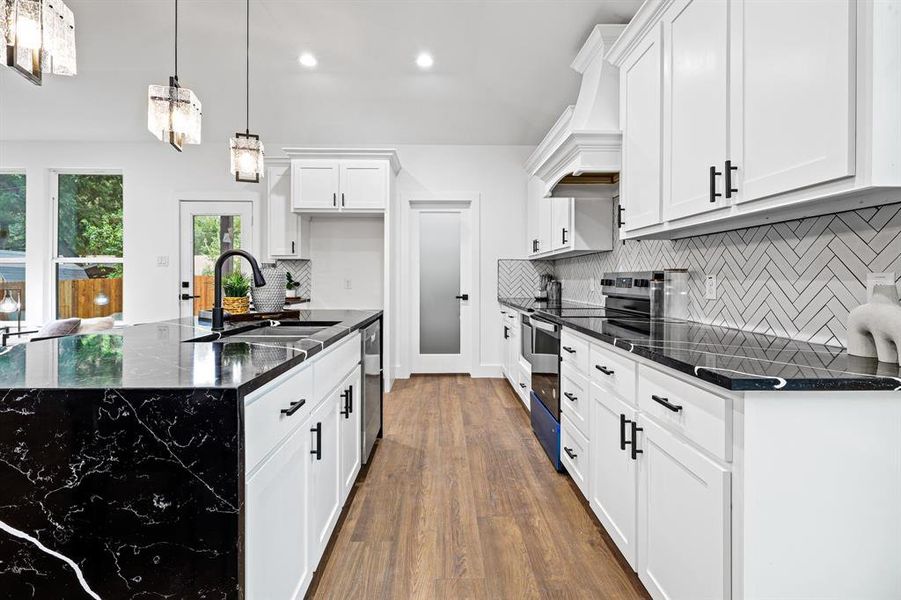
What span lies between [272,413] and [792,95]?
5.40 ft

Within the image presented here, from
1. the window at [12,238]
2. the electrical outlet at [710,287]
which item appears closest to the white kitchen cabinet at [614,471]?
the electrical outlet at [710,287]

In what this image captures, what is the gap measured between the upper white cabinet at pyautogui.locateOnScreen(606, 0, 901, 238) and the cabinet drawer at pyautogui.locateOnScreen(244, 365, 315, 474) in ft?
4.93

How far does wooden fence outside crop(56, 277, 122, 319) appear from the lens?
559cm

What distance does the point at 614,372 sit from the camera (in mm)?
1890

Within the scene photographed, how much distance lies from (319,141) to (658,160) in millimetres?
4142

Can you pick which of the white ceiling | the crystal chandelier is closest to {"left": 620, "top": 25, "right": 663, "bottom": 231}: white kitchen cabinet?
the white ceiling

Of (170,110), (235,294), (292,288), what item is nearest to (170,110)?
(170,110)

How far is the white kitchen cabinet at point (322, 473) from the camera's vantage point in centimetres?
162

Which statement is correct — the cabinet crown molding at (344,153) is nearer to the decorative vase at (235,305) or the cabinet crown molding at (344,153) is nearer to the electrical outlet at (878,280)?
the decorative vase at (235,305)

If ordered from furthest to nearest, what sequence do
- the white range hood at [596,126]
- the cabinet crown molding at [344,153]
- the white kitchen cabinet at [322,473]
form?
1. the cabinet crown molding at [344,153]
2. the white range hood at [596,126]
3. the white kitchen cabinet at [322,473]

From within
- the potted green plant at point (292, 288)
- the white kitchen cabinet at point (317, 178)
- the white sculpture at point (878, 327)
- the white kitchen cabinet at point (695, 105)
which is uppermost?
the white kitchen cabinet at point (317, 178)

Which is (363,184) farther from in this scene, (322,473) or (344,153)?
(322,473)

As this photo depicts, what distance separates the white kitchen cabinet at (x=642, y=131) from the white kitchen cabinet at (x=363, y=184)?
2796mm

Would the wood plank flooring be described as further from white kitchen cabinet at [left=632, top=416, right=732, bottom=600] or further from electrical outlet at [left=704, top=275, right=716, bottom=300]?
electrical outlet at [left=704, top=275, right=716, bottom=300]
